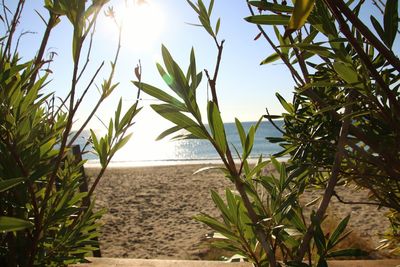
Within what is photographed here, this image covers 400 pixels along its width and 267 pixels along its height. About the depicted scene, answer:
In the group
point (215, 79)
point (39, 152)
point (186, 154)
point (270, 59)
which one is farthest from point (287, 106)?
point (186, 154)

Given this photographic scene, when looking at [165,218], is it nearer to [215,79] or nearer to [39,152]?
[39,152]

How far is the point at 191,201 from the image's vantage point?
9781mm

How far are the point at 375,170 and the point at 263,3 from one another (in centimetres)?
56

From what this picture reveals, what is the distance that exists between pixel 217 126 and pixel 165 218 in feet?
26.7

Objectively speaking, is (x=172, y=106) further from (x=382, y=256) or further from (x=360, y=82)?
(x=382, y=256)

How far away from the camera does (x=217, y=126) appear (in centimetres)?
48

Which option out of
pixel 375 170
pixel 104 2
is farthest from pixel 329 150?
pixel 104 2

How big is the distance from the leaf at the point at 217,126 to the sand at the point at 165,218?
14.4 feet

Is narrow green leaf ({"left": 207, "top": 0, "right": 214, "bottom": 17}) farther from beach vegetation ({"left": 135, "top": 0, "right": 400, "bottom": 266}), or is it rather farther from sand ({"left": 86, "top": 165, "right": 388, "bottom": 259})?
sand ({"left": 86, "top": 165, "right": 388, "bottom": 259})

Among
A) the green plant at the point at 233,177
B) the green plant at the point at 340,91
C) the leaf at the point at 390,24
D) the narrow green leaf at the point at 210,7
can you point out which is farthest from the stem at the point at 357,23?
the narrow green leaf at the point at 210,7

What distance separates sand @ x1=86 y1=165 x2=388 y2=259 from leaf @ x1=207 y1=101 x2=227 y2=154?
14.4 ft

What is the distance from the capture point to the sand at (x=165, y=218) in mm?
6180

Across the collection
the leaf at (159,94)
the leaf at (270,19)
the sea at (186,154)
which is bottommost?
the sea at (186,154)

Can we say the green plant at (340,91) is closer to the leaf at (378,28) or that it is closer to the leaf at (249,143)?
the leaf at (378,28)
